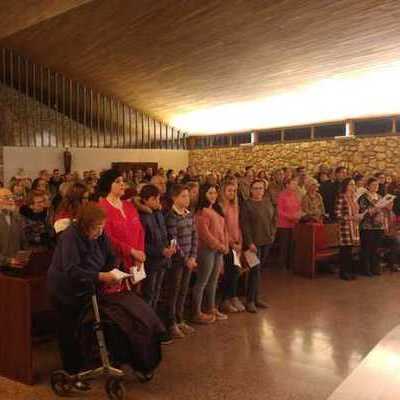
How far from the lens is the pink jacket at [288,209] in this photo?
747cm

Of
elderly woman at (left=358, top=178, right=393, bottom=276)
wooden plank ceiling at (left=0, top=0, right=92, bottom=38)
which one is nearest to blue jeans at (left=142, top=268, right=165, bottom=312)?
elderly woman at (left=358, top=178, right=393, bottom=276)

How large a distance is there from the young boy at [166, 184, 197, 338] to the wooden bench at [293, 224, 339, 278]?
9.49ft

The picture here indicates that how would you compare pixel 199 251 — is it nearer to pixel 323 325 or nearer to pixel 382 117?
pixel 323 325

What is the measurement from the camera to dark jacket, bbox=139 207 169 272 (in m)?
4.23

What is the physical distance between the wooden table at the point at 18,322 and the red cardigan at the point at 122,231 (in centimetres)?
→ 63

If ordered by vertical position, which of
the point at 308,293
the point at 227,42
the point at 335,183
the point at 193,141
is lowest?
the point at 308,293

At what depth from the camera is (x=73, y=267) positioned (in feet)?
10.2

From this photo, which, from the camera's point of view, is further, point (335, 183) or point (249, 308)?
point (335, 183)

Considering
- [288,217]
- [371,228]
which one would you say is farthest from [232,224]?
[371,228]

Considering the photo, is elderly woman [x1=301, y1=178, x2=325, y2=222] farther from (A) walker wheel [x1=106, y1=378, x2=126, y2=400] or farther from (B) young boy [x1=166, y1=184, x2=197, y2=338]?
(A) walker wheel [x1=106, y1=378, x2=126, y2=400]

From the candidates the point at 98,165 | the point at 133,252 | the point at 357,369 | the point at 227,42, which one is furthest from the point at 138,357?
the point at 98,165

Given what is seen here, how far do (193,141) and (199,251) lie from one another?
1217cm

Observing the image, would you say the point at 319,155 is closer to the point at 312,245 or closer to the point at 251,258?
the point at 312,245

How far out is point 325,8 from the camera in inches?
307
